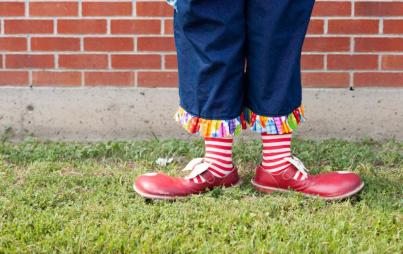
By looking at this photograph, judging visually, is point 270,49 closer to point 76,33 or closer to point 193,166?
point 193,166

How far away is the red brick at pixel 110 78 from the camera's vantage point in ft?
11.6

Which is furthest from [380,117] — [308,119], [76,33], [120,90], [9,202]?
[9,202]

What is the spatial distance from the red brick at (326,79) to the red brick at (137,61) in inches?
27.2

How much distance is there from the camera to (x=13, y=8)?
352 centimetres

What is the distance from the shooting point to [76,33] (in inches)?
139

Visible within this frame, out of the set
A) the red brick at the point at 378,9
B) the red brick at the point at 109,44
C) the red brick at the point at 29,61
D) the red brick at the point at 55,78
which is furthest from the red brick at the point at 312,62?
the red brick at the point at 29,61

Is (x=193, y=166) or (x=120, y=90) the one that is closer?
(x=193, y=166)

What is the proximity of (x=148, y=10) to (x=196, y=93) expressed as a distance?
1.03m

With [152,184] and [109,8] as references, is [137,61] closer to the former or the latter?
[109,8]

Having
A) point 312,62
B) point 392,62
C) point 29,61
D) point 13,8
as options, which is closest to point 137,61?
point 29,61

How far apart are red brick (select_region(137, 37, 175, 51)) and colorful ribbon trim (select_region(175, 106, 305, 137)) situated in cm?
94

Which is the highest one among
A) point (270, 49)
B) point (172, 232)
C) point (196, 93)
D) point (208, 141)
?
point (270, 49)

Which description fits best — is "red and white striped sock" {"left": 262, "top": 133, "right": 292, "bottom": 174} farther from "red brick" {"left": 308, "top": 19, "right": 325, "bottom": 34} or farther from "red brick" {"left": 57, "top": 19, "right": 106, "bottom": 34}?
"red brick" {"left": 57, "top": 19, "right": 106, "bottom": 34}

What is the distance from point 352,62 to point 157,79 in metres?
0.91
